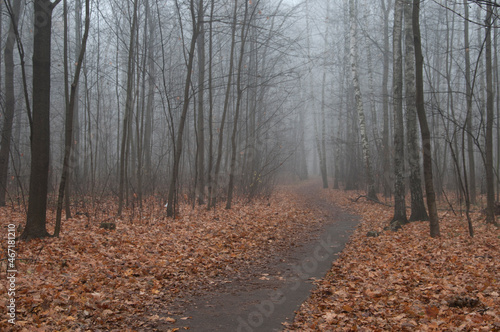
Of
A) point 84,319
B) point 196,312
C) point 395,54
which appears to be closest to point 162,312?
point 196,312

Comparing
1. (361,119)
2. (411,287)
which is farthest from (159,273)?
(361,119)

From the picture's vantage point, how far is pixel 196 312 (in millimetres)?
4520

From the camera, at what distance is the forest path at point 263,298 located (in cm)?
420

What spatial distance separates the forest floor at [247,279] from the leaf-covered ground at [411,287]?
2 centimetres

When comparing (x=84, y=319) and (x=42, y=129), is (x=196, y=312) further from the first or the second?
(x=42, y=129)

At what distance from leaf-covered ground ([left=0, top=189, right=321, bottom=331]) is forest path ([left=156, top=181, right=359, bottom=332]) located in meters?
0.26

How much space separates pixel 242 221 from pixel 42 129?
18.5 ft

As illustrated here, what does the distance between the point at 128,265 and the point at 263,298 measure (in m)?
2.40

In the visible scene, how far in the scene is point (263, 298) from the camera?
5047 mm

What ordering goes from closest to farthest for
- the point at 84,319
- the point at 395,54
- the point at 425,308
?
1. the point at 84,319
2. the point at 425,308
3. the point at 395,54

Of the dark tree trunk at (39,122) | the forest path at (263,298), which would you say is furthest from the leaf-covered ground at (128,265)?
the dark tree trunk at (39,122)

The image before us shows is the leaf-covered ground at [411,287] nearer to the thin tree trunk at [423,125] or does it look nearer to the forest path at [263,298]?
the forest path at [263,298]

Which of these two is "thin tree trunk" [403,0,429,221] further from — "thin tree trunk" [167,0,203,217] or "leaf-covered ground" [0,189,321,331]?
"thin tree trunk" [167,0,203,217]

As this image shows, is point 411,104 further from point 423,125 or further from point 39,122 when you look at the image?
point 39,122
